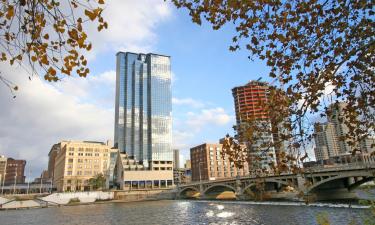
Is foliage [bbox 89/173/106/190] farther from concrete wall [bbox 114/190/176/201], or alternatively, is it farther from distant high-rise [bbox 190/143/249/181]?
distant high-rise [bbox 190/143/249/181]

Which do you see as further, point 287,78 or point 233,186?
point 233,186

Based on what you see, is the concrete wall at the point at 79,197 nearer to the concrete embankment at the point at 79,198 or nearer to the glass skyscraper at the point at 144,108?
the concrete embankment at the point at 79,198

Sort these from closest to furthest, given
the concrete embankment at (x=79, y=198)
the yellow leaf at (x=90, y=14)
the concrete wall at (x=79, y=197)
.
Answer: the yellow leaf at (x=90, y=14) → the concrete embankment at (x=79, y=198) → the concrete wall at (x=79, y=197)

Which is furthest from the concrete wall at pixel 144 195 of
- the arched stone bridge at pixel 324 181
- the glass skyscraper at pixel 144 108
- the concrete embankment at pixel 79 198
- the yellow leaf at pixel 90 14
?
the yellow leaf at pixel 90 14

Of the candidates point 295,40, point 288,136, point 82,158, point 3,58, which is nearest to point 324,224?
point 288,136

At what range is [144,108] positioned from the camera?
181875 millimetres

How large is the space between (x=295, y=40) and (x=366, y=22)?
6.56 feet

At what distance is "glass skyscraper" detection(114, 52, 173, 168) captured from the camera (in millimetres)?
174625

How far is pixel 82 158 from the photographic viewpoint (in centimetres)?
16425

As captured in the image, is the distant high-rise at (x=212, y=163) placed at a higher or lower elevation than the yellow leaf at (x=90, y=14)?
higher

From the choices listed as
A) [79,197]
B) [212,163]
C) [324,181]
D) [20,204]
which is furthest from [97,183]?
[324,181]

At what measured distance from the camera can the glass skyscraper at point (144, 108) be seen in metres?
175

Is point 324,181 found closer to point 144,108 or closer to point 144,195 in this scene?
point 144,195

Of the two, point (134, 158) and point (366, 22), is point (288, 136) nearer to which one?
point (366, 22)
